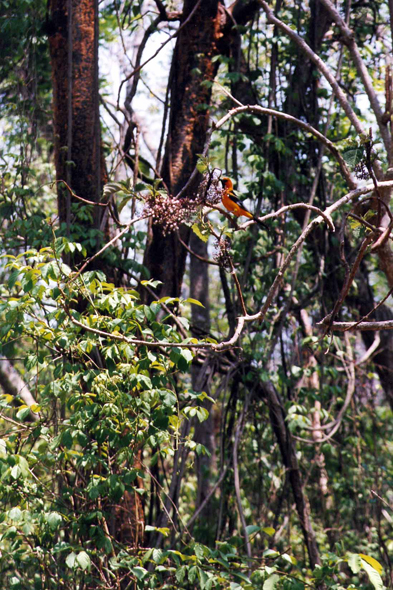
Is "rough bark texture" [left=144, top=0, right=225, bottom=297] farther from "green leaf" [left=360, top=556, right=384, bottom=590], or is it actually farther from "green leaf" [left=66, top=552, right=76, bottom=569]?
"green leaf" [left=360, top=556, right=384, bottom=590]

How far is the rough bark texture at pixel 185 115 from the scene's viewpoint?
12.3ft

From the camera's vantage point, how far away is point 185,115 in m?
3.89

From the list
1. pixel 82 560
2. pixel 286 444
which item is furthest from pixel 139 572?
pixel 286 444

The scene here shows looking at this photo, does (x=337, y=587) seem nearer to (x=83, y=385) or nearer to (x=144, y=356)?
(x=144, y=356)

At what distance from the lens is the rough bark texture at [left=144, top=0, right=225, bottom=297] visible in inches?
148

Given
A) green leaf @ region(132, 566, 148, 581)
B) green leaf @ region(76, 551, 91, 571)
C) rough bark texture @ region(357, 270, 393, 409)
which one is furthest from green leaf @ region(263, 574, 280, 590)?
rough bark texture @ region(357, 270, 393, 409)

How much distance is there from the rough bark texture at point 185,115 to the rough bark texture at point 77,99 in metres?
0.45

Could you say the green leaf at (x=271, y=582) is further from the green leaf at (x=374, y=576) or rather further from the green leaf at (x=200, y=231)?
the green leaf at (x=200, y=231)

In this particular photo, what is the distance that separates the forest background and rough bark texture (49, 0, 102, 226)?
0.01 metres

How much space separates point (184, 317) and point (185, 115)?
1177 millimetres

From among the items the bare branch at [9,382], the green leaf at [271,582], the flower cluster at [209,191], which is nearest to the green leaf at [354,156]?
the flower cluster at [209,191]

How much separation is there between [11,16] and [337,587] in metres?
3.48

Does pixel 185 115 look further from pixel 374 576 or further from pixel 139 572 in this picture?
pixel 374 576

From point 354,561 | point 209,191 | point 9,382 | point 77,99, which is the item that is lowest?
point 354,561
